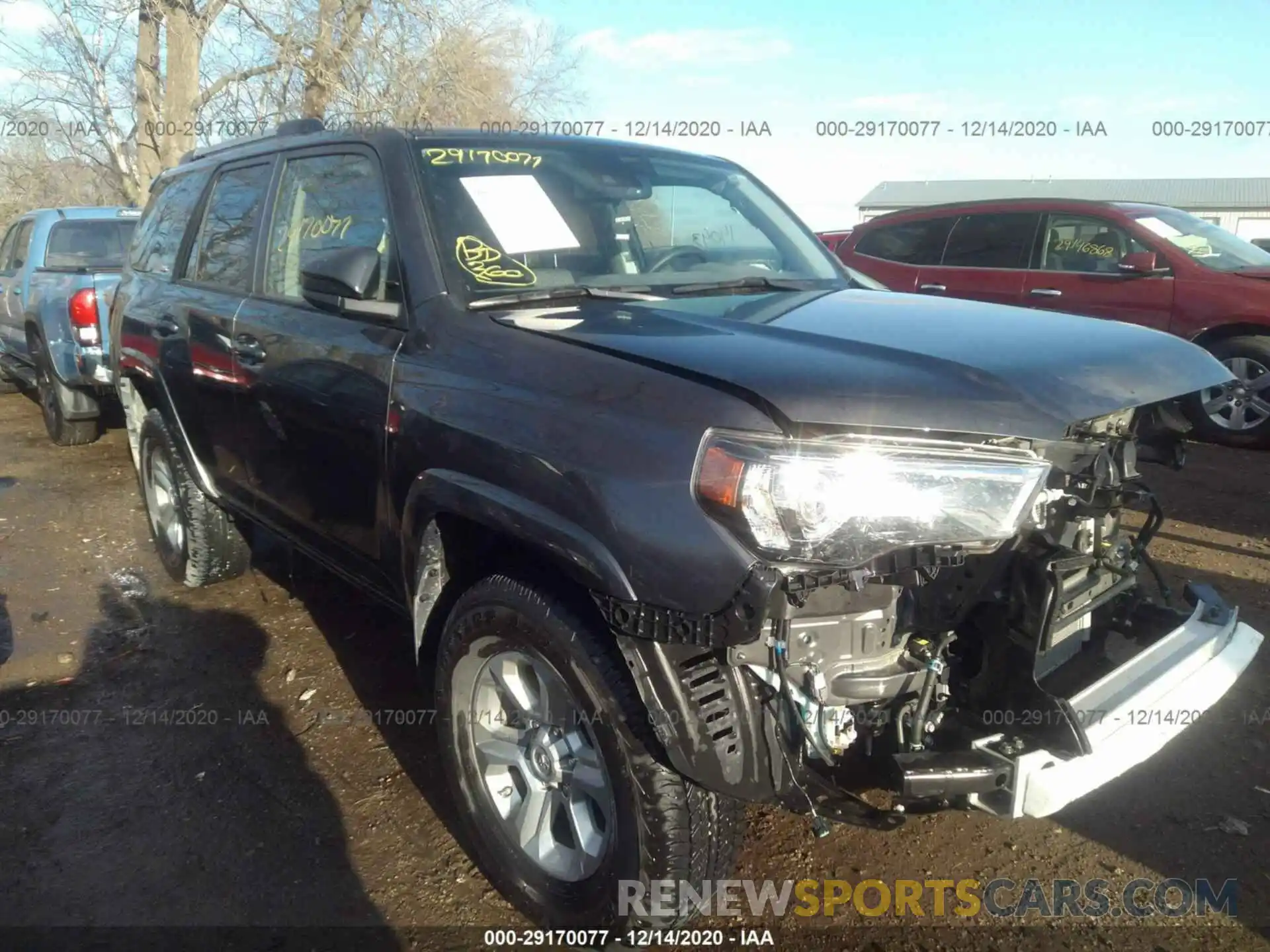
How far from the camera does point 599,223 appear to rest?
10.3 ft

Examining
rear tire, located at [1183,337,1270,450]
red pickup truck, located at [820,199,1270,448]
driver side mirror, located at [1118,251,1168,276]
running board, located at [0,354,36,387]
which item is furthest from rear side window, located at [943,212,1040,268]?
running board, located at [0,354,36,387]

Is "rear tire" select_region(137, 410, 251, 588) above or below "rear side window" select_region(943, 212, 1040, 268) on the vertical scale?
below

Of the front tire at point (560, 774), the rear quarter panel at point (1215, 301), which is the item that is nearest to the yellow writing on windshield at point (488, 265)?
the front tire at point (560, 774)

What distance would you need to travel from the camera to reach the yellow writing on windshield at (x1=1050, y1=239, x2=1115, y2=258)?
26.8ft

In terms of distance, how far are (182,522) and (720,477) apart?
12.1 ft

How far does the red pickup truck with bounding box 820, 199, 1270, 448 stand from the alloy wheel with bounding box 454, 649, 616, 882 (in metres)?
6.16

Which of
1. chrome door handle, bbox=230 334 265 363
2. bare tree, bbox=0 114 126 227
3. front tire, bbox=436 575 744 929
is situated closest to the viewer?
front tire, bbox=436 575 744 929

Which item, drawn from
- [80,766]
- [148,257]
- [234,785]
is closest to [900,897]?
[234,785]

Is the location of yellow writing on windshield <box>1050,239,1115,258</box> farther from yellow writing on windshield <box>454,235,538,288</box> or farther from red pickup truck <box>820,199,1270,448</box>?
yellow writing on windshield <box>454,235,538,288</box>

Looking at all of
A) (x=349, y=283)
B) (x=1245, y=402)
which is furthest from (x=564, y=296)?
(x=1245, y=402)

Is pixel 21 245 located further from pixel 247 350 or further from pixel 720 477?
pixel 720 477

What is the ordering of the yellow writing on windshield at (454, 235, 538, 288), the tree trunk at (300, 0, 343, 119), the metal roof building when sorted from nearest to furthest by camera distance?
1. the yellow writing on windshield at (454, 235, 538, 288)
2. the tree trunk at (300, 0, 343, 119)
3. the metal roof building

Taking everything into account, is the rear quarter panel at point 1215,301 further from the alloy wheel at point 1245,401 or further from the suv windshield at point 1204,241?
the alloy wheel at point 1245,401

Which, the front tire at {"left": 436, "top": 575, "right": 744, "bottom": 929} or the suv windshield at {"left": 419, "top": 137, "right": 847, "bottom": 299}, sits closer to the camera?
the front tire at {"left": 436, "top": 575, "right": 744, "bottom": 929}
